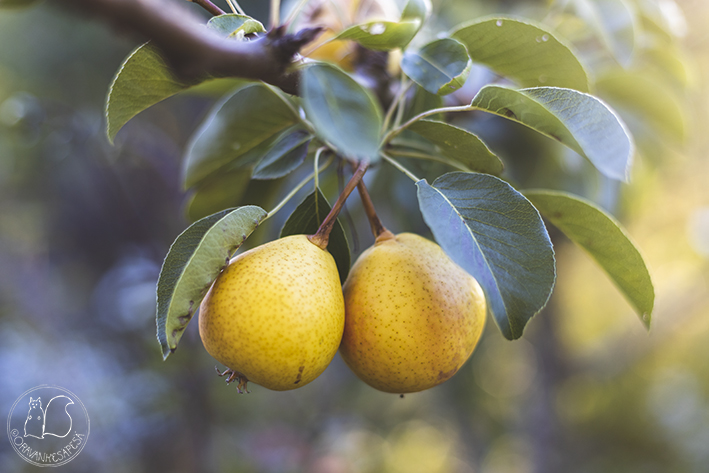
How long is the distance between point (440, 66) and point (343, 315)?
31 cm

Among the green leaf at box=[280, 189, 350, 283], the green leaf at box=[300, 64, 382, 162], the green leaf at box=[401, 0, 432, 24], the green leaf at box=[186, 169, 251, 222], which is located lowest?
the green leaf at box=[186, 169, 251, 222]

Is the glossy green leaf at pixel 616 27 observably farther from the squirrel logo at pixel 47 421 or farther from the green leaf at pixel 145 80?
the squirrel logo at pixel 47 421

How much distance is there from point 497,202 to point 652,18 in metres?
0.84

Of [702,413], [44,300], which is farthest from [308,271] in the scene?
[702,413]

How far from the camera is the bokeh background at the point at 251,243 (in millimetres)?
1168

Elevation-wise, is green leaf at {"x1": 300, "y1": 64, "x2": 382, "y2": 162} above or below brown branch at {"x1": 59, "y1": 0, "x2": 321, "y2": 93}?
below

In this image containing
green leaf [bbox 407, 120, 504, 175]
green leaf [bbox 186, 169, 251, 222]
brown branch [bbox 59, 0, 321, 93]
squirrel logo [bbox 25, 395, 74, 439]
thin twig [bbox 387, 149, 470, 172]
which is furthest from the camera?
squirrel logo [bbox 25, 395, 74, 439]

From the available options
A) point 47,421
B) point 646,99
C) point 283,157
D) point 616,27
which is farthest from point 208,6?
point 47,421

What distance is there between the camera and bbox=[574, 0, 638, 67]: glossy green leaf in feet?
2.57

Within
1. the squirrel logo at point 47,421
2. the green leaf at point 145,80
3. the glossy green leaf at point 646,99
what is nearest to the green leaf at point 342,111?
the green leaf at point 145,80

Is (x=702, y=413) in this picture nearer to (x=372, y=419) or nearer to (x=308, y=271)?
(x=372, y=419)

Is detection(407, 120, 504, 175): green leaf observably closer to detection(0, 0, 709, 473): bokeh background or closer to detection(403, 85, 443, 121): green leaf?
detection(403, 85, 443, 121): green leaf

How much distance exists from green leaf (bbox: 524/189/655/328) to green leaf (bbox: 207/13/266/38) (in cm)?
40

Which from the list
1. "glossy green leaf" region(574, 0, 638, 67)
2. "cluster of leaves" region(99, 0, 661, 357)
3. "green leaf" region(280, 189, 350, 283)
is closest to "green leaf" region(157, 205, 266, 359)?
"cluster of leaves" region(99, 0, 661, 357)
